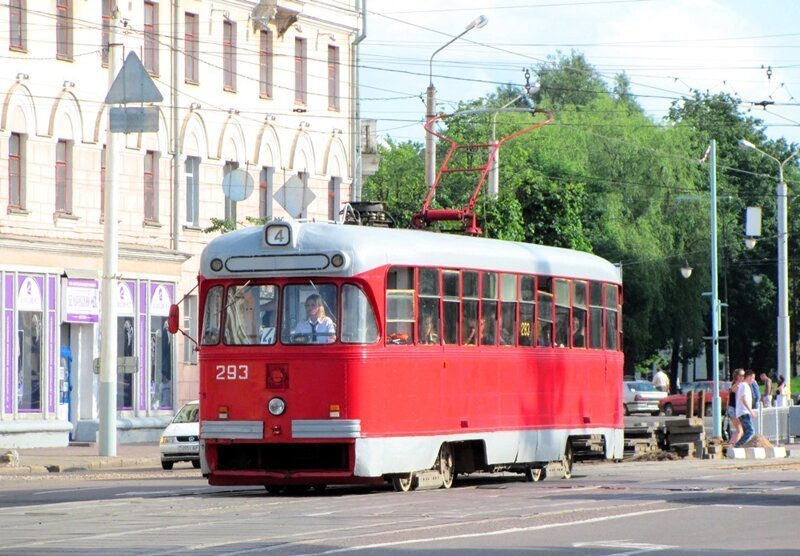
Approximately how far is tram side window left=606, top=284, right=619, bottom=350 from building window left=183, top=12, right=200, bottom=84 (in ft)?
62.4

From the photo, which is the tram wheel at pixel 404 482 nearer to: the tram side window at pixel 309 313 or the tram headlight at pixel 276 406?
the tram headlight at pixel 276 406

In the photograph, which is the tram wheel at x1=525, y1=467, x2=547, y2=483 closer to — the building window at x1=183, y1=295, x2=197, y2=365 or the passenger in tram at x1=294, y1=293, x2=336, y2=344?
the passenger in tram at x1=294, y1=293, x2=336, y2=344

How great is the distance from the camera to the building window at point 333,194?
50.7 m

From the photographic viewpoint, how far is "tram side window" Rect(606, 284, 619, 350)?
27719 mm

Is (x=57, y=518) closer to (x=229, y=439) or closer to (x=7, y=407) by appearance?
(x=229, y=439)

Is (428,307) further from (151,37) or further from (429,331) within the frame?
(151,37)

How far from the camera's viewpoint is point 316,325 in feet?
70.8

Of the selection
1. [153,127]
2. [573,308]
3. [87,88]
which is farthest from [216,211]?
[573,308]

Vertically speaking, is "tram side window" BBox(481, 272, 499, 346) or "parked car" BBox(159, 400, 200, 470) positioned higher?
"tram side window" BBox(481, 272, 499, 346)

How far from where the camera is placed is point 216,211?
4612cm

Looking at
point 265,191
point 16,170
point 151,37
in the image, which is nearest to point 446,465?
point 16,170

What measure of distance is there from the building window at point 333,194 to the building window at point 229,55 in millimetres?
5393

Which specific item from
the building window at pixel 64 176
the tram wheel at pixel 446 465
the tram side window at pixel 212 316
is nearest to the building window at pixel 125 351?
the building window at pixel 64 176

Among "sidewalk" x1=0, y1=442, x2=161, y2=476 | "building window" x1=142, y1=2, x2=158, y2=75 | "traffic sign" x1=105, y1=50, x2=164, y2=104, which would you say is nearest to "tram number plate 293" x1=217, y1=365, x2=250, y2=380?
"sidewalk" x1=0, y1=442, x2=161, y2=476
